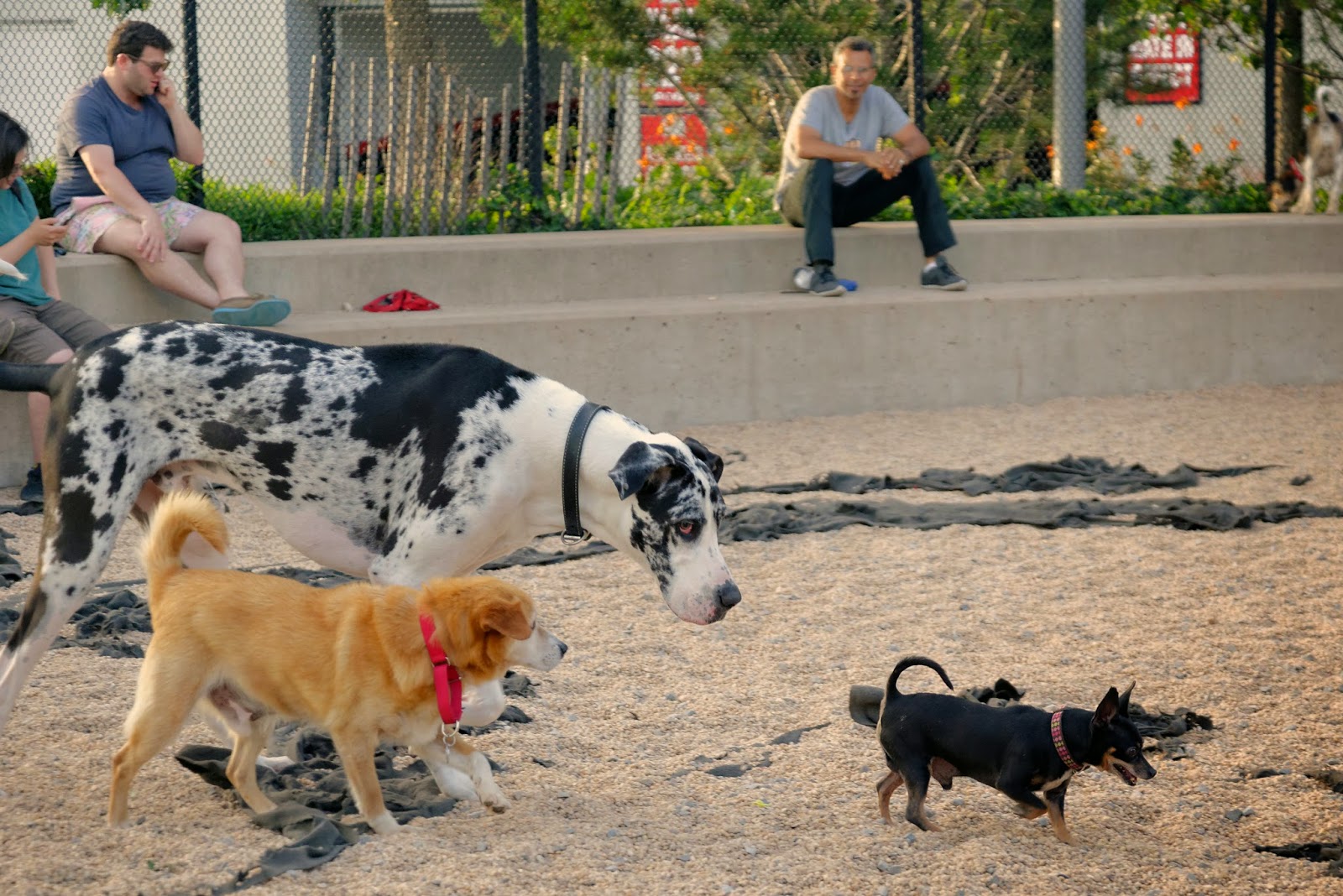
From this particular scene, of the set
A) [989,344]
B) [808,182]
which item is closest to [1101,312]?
[989,344]

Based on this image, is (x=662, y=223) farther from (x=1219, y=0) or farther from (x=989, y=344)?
(x=1219, y=0)

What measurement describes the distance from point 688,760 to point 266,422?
156 centimetres

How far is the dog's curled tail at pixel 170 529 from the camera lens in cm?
380

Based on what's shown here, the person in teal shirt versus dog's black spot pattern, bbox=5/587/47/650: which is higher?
the person in teal shirt

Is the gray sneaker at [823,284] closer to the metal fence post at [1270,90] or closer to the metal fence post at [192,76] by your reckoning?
the metal fence post at [192,76]

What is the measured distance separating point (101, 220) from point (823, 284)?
438cm

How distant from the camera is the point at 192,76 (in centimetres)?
959

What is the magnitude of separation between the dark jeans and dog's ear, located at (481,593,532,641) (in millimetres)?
6465

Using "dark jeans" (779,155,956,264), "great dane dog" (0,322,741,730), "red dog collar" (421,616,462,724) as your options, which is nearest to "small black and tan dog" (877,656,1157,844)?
"great dane dog" (0,322,741,730)

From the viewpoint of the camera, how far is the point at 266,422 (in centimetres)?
429

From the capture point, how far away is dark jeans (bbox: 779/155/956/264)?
382 inches

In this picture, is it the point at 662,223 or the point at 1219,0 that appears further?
the point at 1219,0

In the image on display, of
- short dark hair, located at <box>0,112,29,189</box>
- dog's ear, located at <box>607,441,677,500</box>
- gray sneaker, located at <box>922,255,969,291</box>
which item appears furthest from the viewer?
gray sneaker, located at <box>922,255,969,291</box>

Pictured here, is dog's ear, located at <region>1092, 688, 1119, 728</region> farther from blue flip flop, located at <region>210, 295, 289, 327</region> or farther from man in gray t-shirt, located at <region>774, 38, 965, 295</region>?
man in gray t-shirt, located at <region>774, 38, 965, 295</region>
